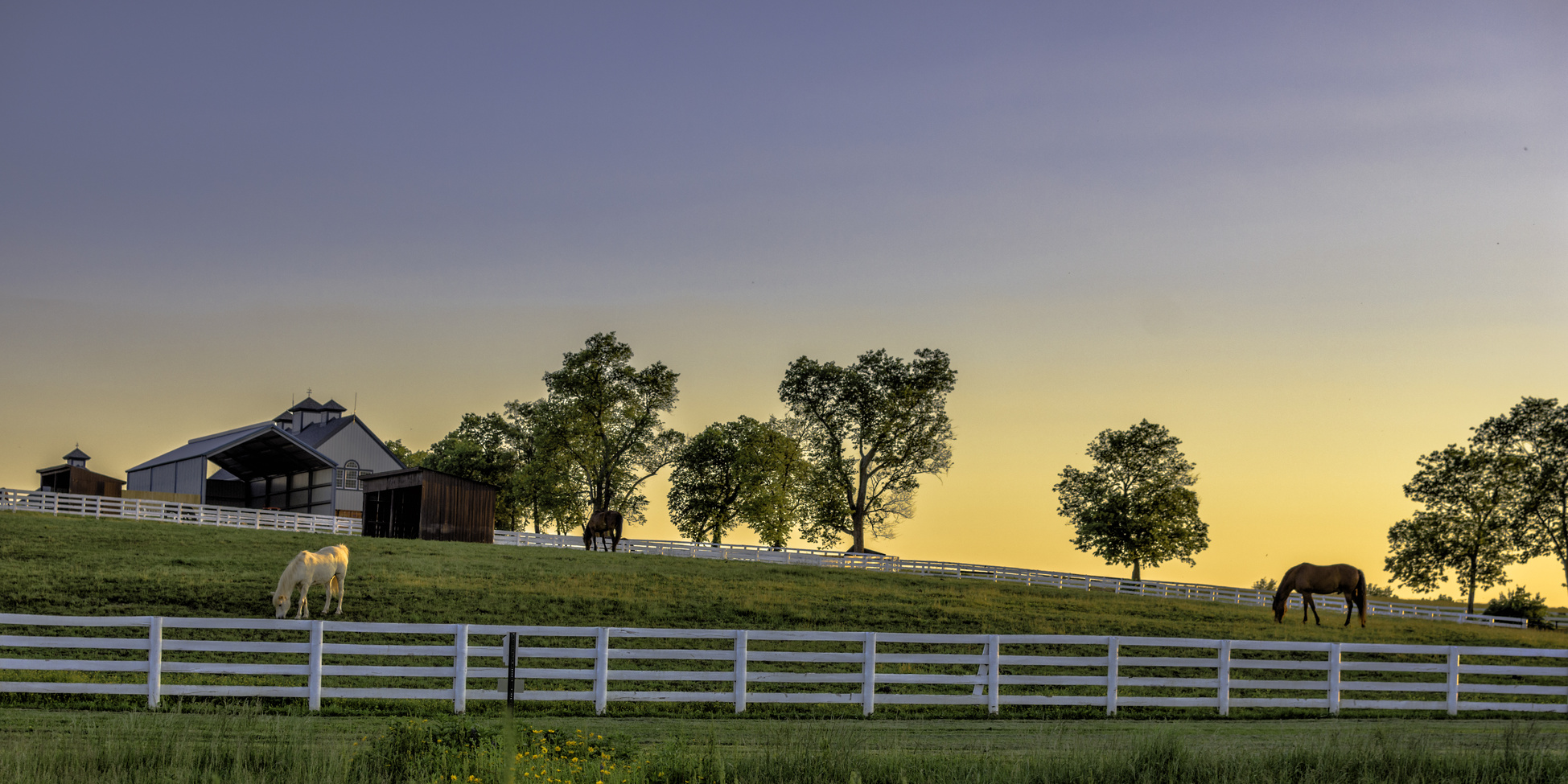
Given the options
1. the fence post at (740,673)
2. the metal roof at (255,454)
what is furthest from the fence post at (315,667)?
the metal roof at (255,454)

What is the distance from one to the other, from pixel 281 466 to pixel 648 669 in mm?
46794

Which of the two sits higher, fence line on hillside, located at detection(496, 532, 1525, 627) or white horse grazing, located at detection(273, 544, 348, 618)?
white horse grazing, located at detection(273, 544, 348, 618)

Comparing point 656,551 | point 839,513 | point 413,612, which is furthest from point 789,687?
point 839,513

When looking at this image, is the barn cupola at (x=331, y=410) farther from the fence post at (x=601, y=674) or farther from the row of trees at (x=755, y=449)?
the fence post at (x=601, y=674)

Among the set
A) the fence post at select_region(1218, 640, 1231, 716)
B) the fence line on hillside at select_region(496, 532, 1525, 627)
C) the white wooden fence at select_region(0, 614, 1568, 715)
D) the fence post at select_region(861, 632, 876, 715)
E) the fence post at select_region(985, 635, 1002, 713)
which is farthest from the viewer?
the fence line on hillside at select_region(496, 532, 1525, 627)

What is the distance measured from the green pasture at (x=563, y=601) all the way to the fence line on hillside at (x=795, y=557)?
5067mm

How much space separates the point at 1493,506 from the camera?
5116cm

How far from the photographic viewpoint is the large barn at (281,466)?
177 ft

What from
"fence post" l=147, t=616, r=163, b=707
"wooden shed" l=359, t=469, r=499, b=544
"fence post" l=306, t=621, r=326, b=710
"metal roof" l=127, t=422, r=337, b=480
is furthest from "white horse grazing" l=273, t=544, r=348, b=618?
"metal roof" l=127, t=422, r=337, b=480

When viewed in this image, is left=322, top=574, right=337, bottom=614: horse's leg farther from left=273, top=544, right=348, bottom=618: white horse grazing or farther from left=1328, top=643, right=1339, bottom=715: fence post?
left=1328, top=643, right=1339, bottom=715: fence post

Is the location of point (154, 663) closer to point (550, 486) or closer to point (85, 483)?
point (550, 486)

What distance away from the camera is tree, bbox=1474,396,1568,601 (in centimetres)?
5031

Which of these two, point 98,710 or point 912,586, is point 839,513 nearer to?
point 912,586

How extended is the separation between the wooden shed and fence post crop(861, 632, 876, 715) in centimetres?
2944
